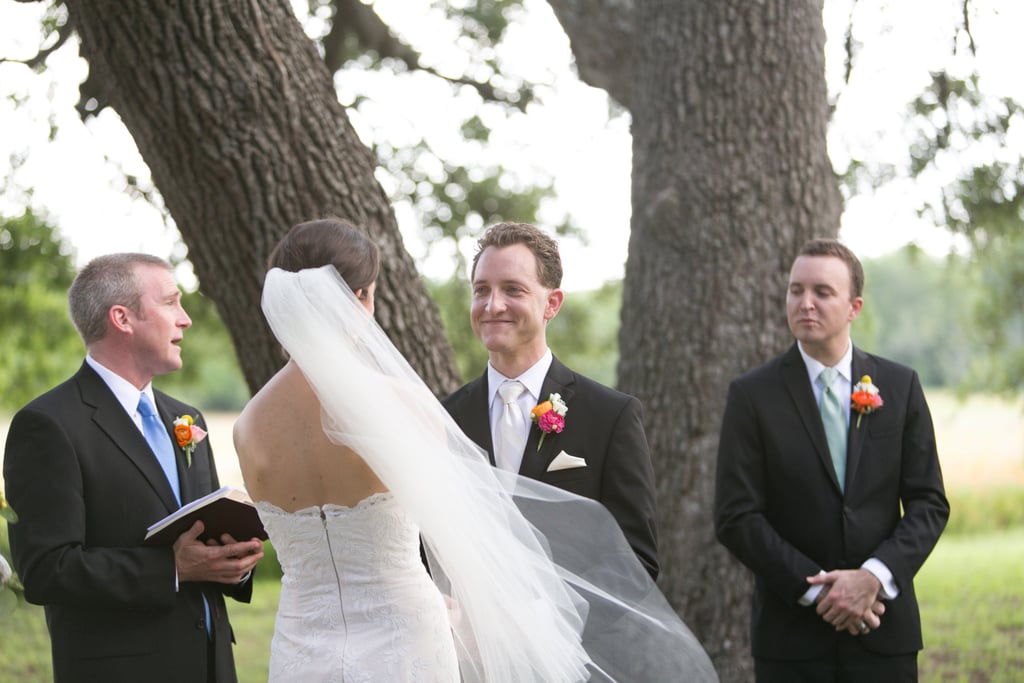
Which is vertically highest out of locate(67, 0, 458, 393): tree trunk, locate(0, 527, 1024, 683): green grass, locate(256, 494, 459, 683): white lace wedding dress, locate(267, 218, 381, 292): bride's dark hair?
locate(67, 0, 458, 393): tree trunk

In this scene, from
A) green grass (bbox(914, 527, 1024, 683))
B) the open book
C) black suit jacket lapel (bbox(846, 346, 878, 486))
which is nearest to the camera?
the open book

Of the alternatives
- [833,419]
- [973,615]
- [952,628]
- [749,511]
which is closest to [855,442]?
[833,419]

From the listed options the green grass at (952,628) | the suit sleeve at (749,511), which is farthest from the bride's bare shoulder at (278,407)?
the green grass at (952,628)

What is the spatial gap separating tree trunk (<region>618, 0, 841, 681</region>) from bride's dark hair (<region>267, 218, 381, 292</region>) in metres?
3.55

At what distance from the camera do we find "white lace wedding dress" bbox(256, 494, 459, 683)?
313 cm

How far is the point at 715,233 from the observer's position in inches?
254

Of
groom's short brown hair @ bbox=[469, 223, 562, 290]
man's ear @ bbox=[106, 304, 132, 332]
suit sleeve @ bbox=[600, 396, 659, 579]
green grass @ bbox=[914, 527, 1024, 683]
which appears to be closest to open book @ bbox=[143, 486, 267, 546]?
man's ear @ bbox=[106, 304, 132, 332]

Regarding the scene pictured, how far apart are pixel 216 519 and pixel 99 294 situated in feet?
3.13

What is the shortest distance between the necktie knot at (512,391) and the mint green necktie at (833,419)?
1.50m

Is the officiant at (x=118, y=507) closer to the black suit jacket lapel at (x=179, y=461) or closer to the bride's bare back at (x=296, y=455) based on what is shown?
the black suit jacket lapel at (x=179, y=461)

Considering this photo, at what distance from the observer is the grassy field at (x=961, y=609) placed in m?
7.64

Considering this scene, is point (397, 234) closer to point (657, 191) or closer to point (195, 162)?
point (195, 162)

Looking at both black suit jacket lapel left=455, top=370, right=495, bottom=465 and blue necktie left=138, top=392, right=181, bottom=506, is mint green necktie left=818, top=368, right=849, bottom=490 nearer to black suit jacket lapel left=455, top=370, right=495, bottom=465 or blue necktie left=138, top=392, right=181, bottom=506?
black suit jacket lapel left=455, top=370, right=495, bottom=465

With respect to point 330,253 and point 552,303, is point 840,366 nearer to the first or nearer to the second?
point 552,303
